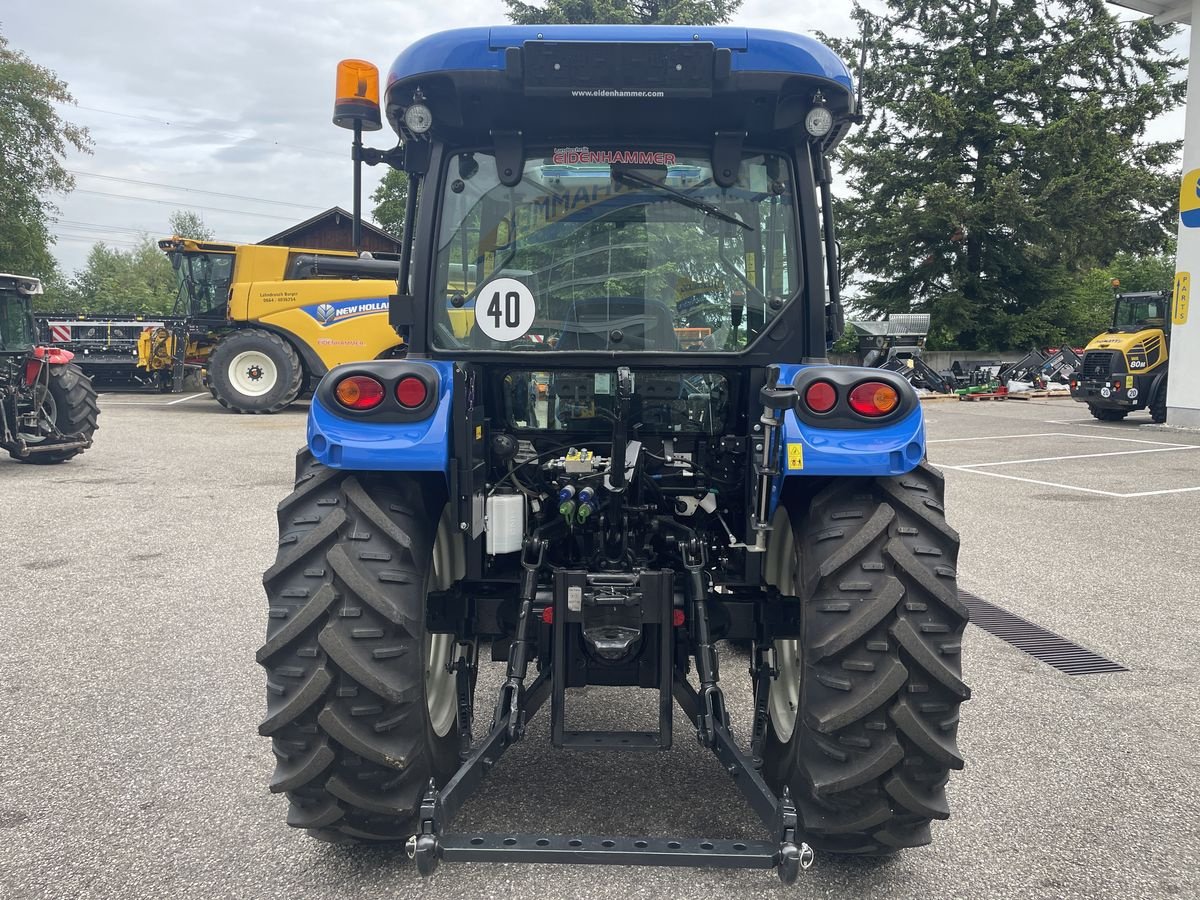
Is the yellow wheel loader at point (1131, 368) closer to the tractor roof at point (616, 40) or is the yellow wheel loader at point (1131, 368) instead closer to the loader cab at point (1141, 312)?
the loader cab at point (1141, 312)

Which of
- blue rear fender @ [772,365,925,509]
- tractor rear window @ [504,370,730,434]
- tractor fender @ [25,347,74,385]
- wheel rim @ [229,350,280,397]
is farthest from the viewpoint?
wheel rim @ [229,350,280,397]

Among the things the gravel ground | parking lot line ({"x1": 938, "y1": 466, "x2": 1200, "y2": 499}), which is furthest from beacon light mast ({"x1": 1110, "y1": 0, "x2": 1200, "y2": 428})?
the gravel ground

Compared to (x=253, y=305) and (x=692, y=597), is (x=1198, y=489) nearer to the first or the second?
(x=692, y=597)

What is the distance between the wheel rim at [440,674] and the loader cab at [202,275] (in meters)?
18.3

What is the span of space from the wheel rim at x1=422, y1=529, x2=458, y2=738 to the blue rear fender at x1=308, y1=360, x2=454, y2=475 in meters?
0.42

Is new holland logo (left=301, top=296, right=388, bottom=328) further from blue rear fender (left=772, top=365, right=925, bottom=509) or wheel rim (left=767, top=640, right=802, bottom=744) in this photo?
blue rear fender (left=772, top=365, right=925, bottom=509)

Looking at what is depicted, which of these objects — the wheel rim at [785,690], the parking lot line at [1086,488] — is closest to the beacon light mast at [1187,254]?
the parking lot line at [1086,488]

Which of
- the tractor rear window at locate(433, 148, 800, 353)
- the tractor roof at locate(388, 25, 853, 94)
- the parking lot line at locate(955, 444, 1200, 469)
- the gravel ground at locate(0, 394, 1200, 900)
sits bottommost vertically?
the gravel ground at locate(0, 394, 1200, 900)


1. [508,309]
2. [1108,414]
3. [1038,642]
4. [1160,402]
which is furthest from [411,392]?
[1108,414]

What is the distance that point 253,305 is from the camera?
17469 millimetres

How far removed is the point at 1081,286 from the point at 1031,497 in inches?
1122

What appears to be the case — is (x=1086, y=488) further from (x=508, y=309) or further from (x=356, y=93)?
(x=356, y=93)

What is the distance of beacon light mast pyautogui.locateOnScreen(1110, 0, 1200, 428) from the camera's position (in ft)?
49.3

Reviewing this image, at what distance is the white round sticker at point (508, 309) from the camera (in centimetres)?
302
